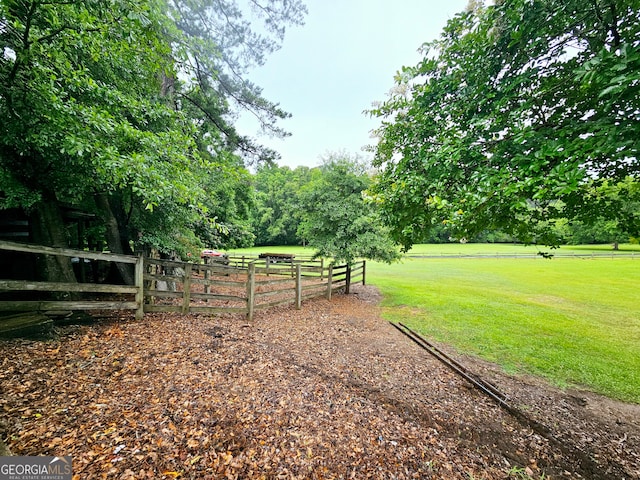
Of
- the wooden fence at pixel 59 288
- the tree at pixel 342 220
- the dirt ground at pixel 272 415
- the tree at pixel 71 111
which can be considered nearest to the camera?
the dirt ground at pixel 272 415

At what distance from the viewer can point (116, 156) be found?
3.54 metres

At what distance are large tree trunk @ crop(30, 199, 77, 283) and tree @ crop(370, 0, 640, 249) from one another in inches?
236

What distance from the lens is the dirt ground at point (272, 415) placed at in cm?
228

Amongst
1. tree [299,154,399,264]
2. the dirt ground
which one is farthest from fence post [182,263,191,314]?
tree [299,154,399,264]

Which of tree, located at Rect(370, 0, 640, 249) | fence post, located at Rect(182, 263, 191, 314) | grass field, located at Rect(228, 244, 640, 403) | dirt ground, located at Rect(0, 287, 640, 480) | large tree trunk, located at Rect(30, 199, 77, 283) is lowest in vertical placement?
grass field, located at Rect(228, 244, 640, 403)

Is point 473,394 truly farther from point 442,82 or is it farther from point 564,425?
point 442,82

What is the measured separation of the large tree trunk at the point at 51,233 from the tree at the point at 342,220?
7.28 metres

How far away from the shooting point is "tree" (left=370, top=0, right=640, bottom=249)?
2.12 meters

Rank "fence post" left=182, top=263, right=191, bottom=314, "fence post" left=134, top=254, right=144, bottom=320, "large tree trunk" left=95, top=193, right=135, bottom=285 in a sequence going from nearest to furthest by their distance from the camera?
"fence post" left=134, top=254, right=144, bottom=320 < "fence post" left=182, top=263, right=191, bottom=314 < "large tree trunk" left=95, top=193, right=135, bottom=285

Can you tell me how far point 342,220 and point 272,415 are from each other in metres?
7.83

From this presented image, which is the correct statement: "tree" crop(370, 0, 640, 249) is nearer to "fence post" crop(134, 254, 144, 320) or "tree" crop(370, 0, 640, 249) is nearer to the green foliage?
the green foliage

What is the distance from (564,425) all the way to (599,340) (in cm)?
492

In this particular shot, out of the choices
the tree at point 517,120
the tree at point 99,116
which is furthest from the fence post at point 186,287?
the tree at point 517,120

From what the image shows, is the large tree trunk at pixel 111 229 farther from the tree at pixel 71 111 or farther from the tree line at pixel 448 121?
the tree at pixel 71 111
